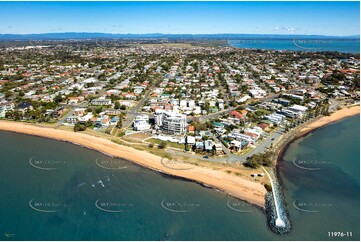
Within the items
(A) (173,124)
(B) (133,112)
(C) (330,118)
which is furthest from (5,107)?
(C) (330,118)

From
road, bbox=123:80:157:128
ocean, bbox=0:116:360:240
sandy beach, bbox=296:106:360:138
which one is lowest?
ocean, bbox=0:116:360:240

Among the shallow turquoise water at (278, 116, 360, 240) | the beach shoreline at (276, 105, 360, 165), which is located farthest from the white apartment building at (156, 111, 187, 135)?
the shallow turquoise water at (278, 116, 360, 240)

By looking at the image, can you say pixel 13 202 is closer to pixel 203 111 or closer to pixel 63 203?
pixel 63 203

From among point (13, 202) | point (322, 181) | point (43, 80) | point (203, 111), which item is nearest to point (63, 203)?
point (13, 202)

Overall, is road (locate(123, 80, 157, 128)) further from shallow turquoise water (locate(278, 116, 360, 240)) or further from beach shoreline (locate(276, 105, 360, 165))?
shallow turquoise water (locate(278, 116, 360, 240))

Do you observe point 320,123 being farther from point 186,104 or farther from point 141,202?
point 141,202

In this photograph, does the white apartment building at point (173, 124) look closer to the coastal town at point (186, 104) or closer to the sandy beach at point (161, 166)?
the coastal town at point (186, 104)

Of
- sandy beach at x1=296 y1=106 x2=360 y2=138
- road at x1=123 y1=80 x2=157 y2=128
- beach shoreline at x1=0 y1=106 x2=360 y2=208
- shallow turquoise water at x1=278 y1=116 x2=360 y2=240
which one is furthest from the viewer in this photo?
road at x1=123 y1=80 x2=157 y2=128
